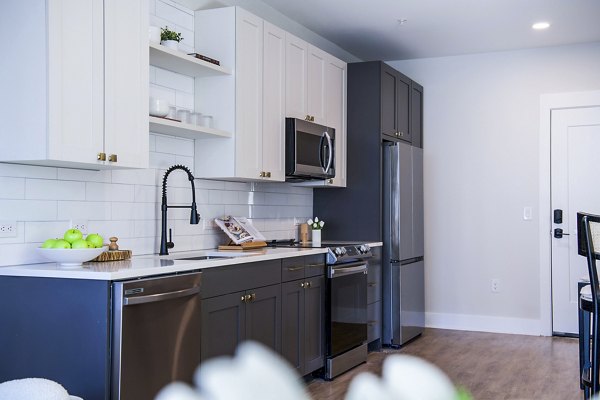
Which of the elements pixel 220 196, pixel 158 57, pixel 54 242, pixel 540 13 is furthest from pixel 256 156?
pixel 540 13

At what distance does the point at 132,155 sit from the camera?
10.6ft

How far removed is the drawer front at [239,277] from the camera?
3340 mm

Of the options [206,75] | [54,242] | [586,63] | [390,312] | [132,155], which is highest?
[586,63]

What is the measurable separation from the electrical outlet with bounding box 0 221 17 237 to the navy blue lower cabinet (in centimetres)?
23

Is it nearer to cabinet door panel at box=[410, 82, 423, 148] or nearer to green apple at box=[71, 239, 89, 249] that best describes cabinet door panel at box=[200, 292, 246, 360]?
green apple at box=[71, 239, 89, 249]

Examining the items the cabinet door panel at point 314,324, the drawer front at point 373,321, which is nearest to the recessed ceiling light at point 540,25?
the drawer front at point 373,321

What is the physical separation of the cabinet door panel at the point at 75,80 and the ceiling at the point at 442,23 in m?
2.20

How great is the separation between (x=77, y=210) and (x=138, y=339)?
907mm

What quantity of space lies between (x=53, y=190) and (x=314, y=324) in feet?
6.52

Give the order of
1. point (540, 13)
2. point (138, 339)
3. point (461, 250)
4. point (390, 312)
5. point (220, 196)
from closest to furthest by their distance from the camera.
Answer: point (138, 339) → point (220, 196) → point (540, 13) → point (390, 312) → point (461, 250)

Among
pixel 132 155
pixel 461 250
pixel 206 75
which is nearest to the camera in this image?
pixel 132 155

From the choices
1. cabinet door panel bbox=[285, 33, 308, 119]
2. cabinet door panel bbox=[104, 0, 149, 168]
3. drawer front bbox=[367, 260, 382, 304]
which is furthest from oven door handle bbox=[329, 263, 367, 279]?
cabinet door panel bbox=[104, 0, 149, 168]

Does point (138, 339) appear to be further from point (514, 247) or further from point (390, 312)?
point (514, 247)

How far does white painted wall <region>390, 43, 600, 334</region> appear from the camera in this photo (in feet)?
20.3
